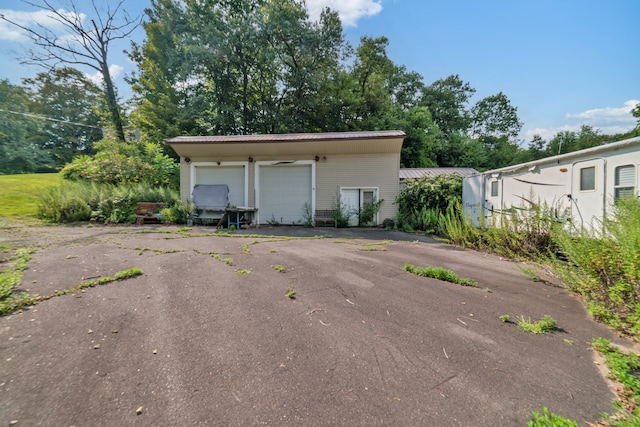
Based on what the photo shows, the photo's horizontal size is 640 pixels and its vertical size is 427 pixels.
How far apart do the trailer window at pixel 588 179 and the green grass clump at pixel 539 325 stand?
4.00 m

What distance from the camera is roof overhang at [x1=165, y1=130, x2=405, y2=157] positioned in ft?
35.1

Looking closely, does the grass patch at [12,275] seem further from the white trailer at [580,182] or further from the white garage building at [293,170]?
the white garage building at [293,170]

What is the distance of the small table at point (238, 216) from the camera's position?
998cm

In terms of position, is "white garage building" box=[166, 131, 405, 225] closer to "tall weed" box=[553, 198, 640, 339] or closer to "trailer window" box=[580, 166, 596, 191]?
"trailer window" box=[580, 166, 596, 191]

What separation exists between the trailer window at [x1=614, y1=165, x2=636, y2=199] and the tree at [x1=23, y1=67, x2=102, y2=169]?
39.6 metres

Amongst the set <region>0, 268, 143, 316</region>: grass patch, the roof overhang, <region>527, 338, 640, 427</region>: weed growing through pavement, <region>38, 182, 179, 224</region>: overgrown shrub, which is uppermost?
the roof overhang

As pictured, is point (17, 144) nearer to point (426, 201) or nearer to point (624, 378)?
point (426, 201)

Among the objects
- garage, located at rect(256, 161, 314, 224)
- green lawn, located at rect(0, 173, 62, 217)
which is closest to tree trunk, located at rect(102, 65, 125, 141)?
green lawn, located at rect(0, 173, 62, 217)

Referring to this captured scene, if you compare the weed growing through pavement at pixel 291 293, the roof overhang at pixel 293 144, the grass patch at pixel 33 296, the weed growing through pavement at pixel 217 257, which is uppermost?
the roof overhang at pixel 293 144

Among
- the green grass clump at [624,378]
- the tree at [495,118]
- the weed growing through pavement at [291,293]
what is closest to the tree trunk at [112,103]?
the weed growing through pavement at [291,293]

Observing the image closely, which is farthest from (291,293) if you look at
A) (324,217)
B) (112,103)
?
(112,103)

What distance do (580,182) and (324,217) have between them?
8.25 meters

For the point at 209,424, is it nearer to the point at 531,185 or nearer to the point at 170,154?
the point at 531,185

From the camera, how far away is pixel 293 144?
11180 mm
